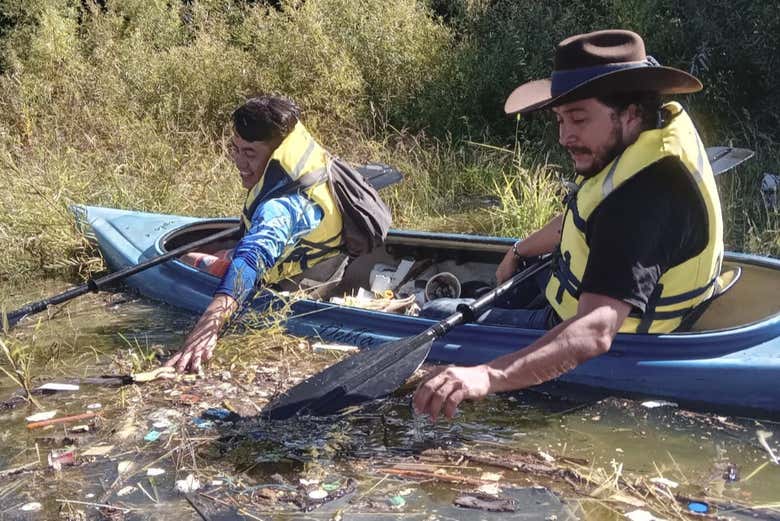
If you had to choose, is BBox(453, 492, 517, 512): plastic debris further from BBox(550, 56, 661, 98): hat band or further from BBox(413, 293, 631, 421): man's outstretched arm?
BBox(550, 56, 661, 98): hat band

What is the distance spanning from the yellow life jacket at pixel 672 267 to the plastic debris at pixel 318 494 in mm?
1145

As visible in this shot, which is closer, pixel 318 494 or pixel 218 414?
pixel 318 494

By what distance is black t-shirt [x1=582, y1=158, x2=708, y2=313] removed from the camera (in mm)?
2814

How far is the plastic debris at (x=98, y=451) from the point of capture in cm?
351

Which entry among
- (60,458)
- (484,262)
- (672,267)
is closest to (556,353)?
(672,267)

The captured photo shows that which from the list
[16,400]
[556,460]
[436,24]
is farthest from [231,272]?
[436,24]

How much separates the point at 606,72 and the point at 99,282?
3140 mm

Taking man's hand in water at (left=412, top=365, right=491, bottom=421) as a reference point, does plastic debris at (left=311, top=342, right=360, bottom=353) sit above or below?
below

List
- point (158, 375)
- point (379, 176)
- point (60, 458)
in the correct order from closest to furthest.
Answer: point (60, 458) → point (158, 375) → point (379, 176)

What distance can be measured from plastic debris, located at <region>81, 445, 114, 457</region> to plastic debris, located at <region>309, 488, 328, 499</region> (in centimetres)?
92

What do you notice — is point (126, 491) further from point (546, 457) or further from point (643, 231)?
point (643, 231)

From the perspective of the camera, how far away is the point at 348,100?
9.27 m

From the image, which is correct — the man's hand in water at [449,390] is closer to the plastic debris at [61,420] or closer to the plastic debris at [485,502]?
the plastic debris at [485,502]

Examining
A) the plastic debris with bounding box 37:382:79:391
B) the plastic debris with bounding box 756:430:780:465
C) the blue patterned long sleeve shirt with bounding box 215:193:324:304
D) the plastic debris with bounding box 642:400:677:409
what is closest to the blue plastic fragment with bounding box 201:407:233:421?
the blue patterned long sleeve shirt with bounding box 215:193:324:304
